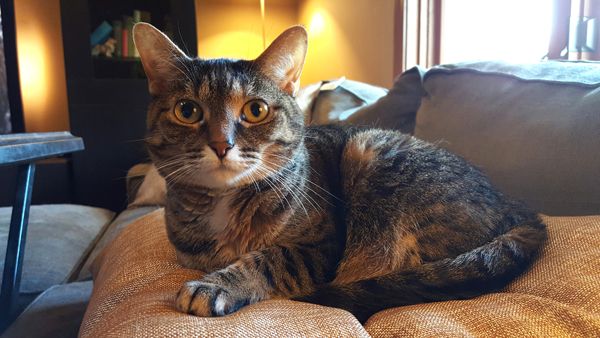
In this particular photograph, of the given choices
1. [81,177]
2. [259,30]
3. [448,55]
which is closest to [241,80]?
[448,55]

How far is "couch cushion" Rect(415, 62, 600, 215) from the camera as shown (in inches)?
44.3

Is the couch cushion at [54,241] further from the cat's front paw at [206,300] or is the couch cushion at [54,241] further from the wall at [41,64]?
the wall at [41,64]

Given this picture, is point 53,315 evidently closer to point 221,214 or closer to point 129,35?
point 221,214

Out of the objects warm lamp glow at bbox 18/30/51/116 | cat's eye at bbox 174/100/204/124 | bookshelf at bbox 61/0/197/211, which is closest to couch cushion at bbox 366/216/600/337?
cat's eye at bbox 174/100/204/124

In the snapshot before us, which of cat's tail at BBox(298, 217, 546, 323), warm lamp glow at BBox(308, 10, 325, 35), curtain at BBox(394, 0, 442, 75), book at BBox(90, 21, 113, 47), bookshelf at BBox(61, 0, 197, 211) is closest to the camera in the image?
cat's tail at BBox(298, 217, 546, 323)

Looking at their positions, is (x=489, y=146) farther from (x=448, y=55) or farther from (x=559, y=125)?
(x=448, y=55)

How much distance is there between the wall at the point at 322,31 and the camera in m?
2.78

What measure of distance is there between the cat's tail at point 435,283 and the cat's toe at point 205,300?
0.15 meters

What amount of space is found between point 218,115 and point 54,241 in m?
1.52

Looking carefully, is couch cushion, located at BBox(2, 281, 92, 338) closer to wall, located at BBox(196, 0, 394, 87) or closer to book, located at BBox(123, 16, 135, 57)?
wall, located at BBox(196, 0, 394, 87)

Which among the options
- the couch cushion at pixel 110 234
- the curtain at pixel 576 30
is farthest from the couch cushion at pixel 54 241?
the curtain at pixel 576 30

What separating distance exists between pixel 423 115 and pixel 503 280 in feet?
2.74

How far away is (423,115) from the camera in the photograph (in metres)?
1.57

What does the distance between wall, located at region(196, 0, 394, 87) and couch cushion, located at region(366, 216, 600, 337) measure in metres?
1.98
